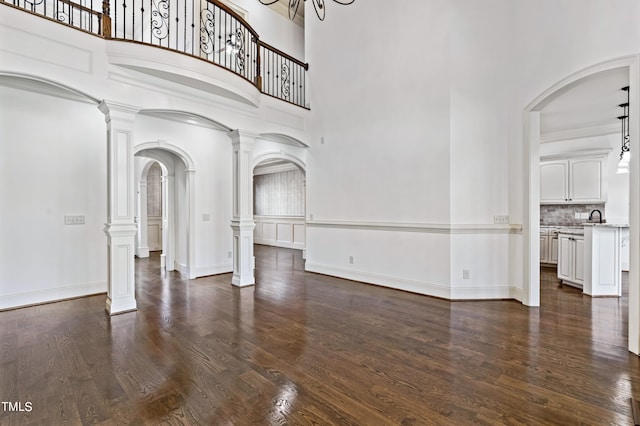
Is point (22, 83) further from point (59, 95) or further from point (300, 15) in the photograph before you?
point (300, 15)

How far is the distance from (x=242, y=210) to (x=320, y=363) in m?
3.27

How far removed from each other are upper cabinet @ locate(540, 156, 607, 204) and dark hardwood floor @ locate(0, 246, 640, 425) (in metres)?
3.14

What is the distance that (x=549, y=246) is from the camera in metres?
6.57

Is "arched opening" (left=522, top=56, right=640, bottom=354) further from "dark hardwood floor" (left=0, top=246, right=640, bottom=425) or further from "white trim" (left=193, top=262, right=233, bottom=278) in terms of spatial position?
"white trim" (left=193, top=262, right=233, bottom=278)

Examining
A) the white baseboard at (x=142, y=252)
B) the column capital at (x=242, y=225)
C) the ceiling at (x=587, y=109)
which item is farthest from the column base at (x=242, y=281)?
the ceiling at (x=587, y=109)

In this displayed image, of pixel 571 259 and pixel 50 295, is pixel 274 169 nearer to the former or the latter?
pixel 50 295

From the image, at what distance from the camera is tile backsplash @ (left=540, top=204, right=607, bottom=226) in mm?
6563

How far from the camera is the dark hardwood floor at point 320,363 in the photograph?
1961 millimetres

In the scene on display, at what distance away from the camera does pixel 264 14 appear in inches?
323

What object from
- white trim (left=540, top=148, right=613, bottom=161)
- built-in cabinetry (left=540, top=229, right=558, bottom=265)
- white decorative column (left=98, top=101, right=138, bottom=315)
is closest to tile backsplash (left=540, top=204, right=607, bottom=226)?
built-in cabinetry (left=540, top=229, right=558, bottom=265)

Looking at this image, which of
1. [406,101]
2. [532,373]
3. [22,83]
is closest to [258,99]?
[406,101]

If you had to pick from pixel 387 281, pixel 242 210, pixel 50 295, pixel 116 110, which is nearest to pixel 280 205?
pixel 242 210

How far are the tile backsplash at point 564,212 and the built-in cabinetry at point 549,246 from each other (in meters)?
0.57

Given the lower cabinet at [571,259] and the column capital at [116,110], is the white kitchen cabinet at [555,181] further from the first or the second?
the column capital at [116,110]
